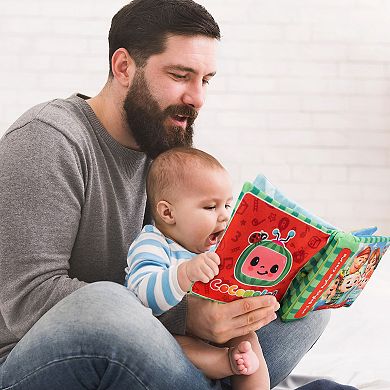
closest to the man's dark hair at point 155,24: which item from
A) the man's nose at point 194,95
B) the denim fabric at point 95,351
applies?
the man's nose at point 194,95

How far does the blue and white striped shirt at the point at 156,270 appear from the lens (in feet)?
5.05

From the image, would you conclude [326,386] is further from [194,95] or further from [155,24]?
[155,24]

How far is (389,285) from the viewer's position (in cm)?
308

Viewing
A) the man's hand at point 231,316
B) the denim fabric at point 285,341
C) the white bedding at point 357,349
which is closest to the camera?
the man's hand at point 231,316

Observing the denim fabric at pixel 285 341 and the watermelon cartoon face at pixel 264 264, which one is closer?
the watermelon cartoon face at pixel 264 264

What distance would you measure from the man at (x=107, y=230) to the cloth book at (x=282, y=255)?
0.06 meters

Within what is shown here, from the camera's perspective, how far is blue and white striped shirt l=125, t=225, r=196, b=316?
1.54m

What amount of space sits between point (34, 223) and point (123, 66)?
60 centimetres

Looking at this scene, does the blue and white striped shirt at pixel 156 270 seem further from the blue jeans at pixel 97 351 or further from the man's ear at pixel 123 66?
the man's ear at pixel 123 66

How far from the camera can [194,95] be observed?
2.02 metres

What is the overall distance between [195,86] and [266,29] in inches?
91.4

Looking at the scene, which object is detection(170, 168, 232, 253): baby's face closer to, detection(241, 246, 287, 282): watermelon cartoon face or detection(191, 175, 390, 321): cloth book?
detection(191, 175, 390, 321): cloth book

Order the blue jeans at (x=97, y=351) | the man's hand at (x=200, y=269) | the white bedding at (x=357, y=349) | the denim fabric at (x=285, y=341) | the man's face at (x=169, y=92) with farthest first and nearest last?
the white bedding at (x=357, y=349) → the man's face at (x=169, y=92) → the denim fabric at (x=285, y=341) → the man's hand at (x=200, y=269) → the blue jeans at (x=97, y=351)

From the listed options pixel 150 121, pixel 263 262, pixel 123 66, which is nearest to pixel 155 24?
pixel 123 66
